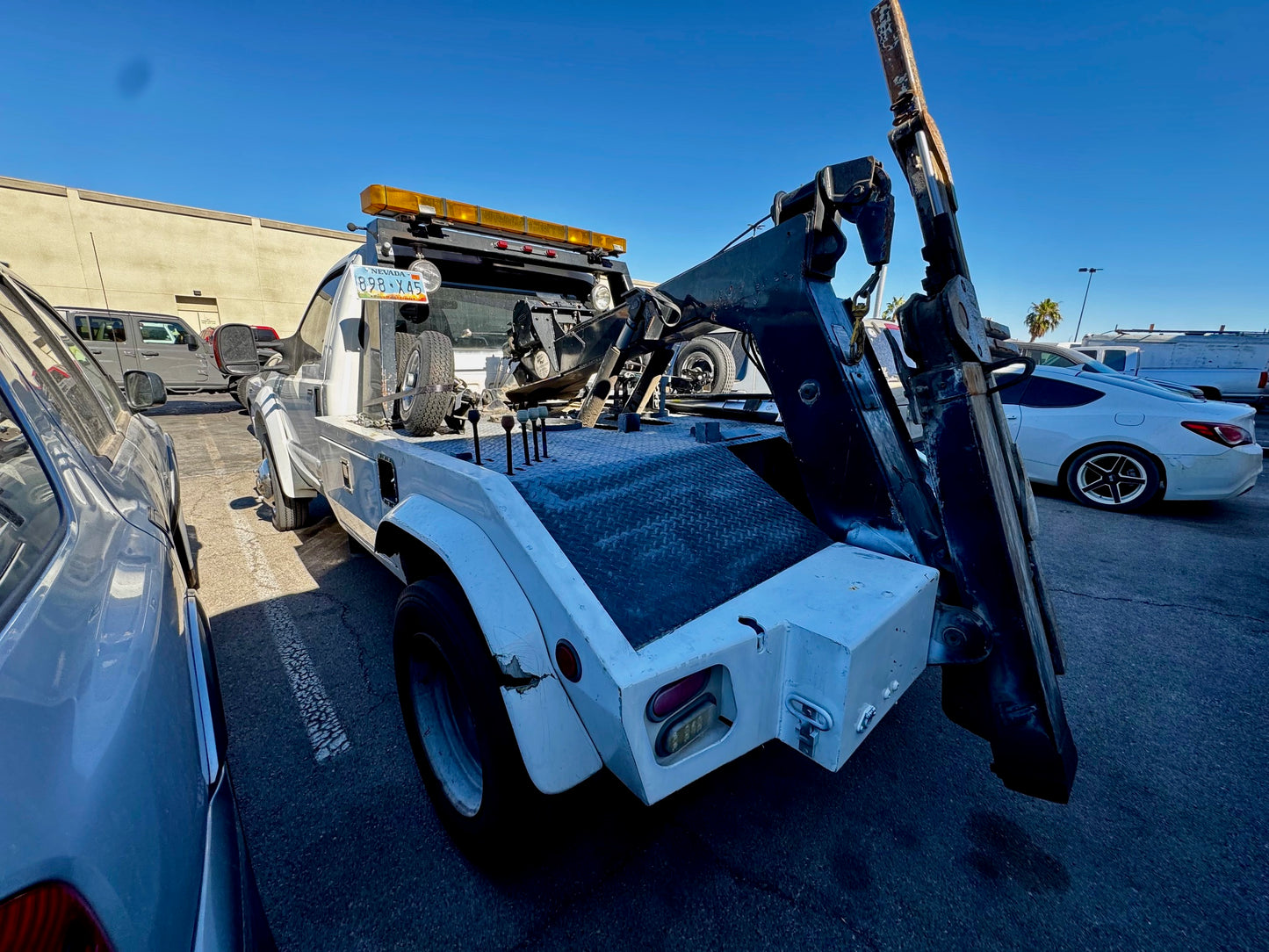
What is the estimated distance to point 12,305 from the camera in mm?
2154

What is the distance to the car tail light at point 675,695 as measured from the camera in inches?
49.1

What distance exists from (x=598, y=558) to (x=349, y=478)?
82.1 inches

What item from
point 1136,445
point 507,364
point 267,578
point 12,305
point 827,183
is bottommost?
point 267,578

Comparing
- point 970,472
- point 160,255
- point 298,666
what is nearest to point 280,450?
point 298,666

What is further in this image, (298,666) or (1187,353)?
(1187,353)

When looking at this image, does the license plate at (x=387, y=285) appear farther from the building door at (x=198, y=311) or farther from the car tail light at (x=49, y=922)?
the building door at (x=198, y=311)

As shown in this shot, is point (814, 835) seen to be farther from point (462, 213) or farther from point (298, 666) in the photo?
point (462, 213)

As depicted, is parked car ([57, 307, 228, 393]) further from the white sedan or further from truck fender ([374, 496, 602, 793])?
the white sedan

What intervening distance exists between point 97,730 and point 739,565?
1484 mm

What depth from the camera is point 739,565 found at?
5.66ft

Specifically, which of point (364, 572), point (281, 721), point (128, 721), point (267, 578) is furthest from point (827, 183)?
point (267, 578)

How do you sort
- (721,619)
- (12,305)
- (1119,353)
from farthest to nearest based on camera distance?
1. (1119,353)
2. (12,305)
3. (721,619)

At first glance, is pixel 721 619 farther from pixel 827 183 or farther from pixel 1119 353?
pixel 1119 353

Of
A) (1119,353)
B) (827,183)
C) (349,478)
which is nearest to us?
(827,183)
